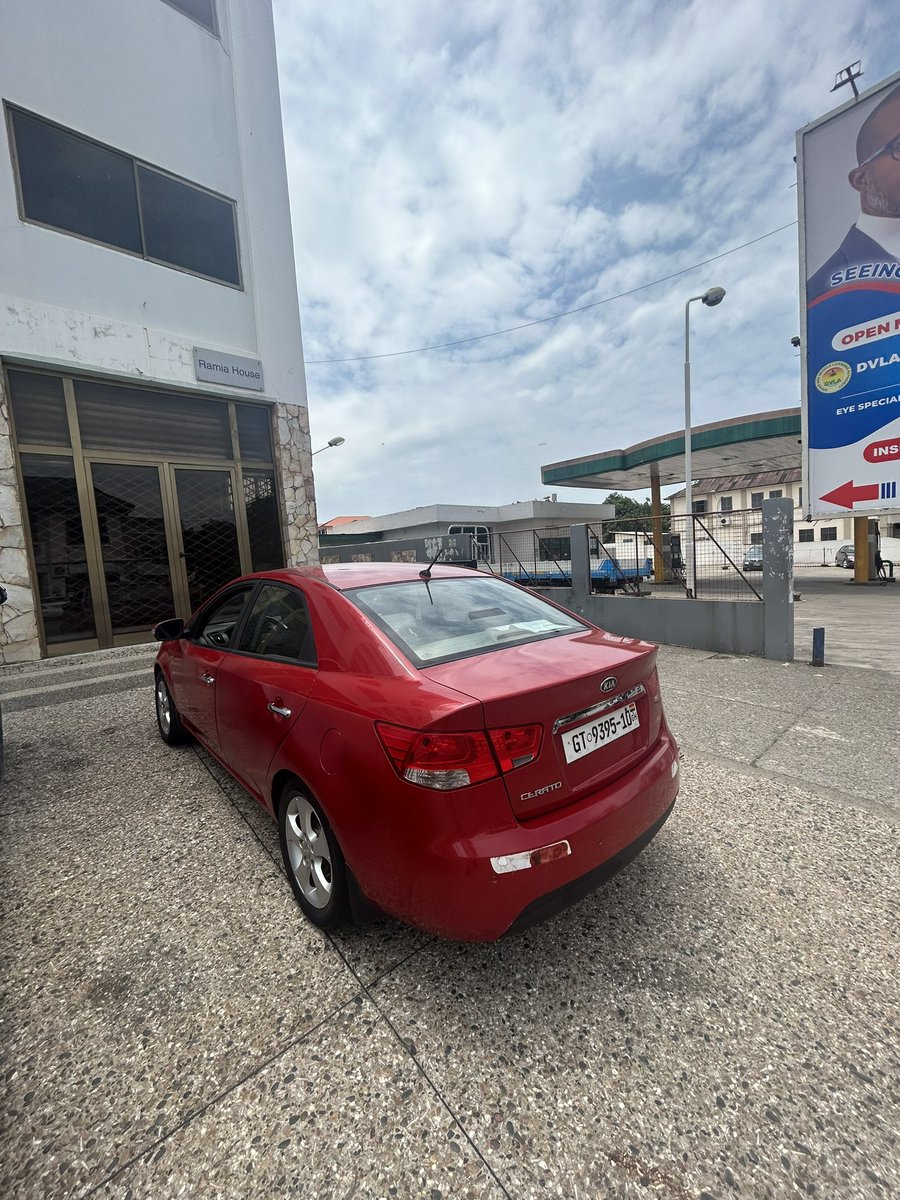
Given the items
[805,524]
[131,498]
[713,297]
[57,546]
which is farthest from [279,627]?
[805,524]

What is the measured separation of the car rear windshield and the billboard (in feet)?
35.5

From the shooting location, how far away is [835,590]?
55.1ft

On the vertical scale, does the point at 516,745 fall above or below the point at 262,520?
below

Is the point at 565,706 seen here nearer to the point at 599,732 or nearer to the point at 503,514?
the point at 599,732

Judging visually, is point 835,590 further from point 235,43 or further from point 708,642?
point 235,43

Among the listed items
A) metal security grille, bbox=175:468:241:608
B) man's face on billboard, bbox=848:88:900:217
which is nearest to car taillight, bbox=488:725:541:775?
metal security grille, bbox=175:468:241:608

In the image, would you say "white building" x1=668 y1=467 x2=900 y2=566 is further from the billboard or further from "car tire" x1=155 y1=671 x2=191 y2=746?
"car tire" x1=155 y1=671 x2=191 y2=746

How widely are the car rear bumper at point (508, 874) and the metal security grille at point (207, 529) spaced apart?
7.33 m

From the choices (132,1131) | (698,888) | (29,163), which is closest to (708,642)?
(698,888)

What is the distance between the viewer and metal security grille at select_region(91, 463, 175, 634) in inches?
285

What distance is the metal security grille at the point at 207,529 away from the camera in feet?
26.0

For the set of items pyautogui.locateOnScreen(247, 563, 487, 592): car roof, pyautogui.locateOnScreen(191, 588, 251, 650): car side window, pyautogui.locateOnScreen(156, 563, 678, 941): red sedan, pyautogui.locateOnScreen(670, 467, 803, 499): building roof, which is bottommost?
pyautogui.locateOnScreen(156, 563, 678, 941): red sedan

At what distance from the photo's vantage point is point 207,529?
322 inches

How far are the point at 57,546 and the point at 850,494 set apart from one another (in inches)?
542
